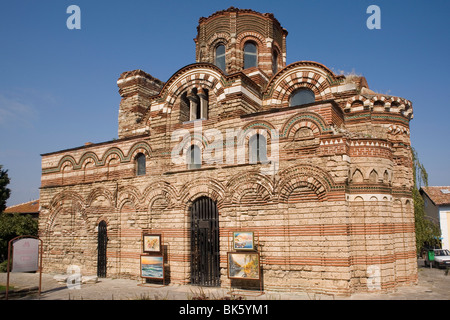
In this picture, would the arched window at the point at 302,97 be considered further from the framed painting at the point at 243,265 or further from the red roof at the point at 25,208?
the red roof at the point at 25,208

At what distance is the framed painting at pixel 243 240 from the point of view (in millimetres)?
10781

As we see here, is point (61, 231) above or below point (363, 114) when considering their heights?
below

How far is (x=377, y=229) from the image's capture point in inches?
418

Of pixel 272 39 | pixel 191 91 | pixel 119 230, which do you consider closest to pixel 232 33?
pixel 272 39

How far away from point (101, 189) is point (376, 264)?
11039 mm

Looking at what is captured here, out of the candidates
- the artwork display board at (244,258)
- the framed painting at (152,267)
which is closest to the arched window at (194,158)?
the artwork display board at (244,258)

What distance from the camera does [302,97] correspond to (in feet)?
44.5

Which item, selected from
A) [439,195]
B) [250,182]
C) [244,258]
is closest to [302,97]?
[250,182]

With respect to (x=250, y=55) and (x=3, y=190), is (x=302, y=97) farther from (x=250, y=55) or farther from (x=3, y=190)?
(x=3, y=190)

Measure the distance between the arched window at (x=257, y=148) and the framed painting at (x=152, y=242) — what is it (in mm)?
4337

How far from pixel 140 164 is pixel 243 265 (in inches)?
253

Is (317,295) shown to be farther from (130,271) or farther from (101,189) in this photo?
(101,189)
